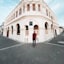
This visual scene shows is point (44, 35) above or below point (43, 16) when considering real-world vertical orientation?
below

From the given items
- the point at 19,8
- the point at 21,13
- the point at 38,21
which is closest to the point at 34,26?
the point at 38,21

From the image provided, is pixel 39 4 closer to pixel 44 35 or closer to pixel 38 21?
pixel 38 21

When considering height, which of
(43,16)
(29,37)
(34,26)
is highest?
(43,16)

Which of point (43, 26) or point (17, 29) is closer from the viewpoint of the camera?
point (43, 26)

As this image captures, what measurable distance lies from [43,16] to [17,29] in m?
7.03

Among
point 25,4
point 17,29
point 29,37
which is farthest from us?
point 17,29

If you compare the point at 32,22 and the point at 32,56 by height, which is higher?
the point at 32,22

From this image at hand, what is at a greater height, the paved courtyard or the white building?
the white building

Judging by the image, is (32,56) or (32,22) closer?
(32,56)

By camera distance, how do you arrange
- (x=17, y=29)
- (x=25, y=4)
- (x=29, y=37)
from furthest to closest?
(x=17, y=29)
(x=25, y=4)
(x=29, y=37)

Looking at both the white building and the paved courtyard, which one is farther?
the white building

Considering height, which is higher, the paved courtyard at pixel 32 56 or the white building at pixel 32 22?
the white building at pixel 32 22

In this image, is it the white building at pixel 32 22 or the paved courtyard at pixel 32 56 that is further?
the white building at pixel 32 22

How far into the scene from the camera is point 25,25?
99.5ft
